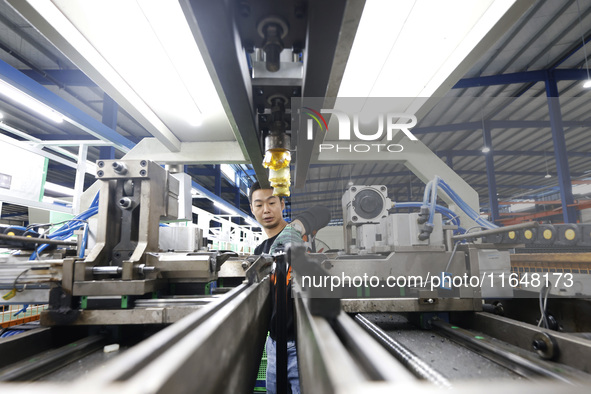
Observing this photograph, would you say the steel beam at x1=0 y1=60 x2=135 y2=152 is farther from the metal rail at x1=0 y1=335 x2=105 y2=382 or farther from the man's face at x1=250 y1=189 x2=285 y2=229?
the metal rail at x1=0 y1=335 x2=105 y2=382

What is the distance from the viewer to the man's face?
2.49 meters

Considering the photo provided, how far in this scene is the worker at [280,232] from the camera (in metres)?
1.60

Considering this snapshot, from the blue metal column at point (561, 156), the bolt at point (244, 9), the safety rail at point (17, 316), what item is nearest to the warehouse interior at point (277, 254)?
the bolt at point (244, 9)

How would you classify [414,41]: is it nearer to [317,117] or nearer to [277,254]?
[317,117]

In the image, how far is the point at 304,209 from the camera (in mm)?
2268

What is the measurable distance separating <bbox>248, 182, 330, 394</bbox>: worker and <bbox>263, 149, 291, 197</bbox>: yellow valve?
311 mm

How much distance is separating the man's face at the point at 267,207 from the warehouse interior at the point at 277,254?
0.23 meters

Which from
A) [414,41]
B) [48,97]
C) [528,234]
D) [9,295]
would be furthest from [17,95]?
[528,234]

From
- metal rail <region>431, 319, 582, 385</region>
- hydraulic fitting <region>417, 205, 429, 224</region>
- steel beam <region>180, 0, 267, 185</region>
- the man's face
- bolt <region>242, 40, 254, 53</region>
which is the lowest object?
metal rail <region>431, 319, 582, 385</region>

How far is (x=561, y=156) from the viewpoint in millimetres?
3896

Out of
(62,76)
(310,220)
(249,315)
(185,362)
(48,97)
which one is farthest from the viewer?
(62,76)

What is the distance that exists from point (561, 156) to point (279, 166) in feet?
14.3

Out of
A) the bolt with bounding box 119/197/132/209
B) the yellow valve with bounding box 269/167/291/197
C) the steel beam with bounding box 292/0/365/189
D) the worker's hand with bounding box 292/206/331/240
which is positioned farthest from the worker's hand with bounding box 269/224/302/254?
the steel beam with bounding box 292/0/365/189

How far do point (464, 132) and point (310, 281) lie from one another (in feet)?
17.5
